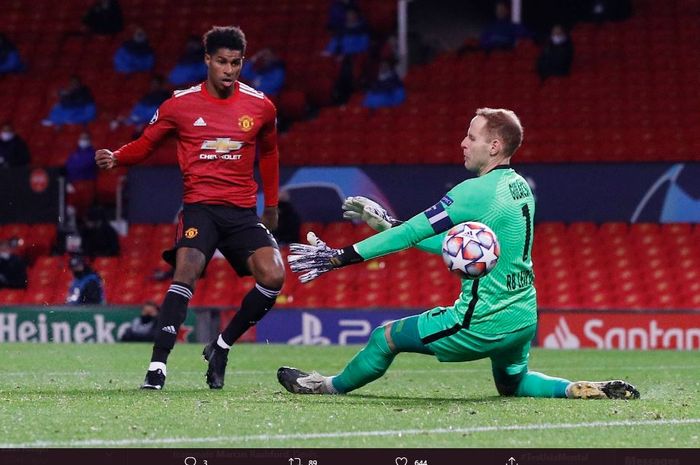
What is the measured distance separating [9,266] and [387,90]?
641 centimetres

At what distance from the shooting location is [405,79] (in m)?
22.8

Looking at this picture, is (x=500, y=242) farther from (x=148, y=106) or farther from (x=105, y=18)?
(x=105, y=18)

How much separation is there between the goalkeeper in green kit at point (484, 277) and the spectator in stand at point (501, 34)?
49.1ft

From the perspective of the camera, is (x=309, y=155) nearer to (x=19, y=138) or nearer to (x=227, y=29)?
(x=19, y=138)

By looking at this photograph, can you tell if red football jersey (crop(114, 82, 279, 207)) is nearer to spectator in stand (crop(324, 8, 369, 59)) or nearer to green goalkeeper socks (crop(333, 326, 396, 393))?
green goalkeeper socks (crop(333, 326, 396, 393))

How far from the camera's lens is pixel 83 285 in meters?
18.0

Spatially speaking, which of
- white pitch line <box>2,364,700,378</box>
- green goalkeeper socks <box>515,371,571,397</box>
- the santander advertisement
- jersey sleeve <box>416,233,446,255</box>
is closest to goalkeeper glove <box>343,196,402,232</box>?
jersey sleeve <box>416,233,446,255</box>

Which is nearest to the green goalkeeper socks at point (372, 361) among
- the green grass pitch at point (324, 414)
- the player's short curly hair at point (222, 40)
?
the green grass pitch at point (324, 414)

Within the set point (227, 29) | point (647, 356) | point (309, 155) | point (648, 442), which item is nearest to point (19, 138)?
point (309, 155)

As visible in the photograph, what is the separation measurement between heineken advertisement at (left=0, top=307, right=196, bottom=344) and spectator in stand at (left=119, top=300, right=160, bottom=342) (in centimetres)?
10

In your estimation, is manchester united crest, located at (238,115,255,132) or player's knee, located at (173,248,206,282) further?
manchester united crest, located at (238,115,255,132)

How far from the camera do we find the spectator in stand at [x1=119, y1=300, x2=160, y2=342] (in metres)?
17.4

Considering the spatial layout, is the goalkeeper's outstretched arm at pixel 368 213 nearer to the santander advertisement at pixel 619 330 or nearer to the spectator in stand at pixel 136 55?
the santander advertisement at pixel 619 330

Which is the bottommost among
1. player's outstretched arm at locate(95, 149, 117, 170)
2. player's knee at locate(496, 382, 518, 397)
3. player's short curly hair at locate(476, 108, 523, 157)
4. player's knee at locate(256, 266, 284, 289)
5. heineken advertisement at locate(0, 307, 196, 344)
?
heineken advertisement at locate(0, 307, 196, 344)
